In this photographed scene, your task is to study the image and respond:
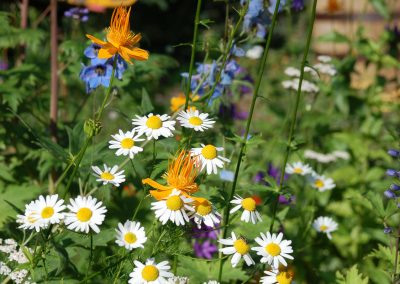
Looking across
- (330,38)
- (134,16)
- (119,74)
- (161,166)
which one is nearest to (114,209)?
(119,74)

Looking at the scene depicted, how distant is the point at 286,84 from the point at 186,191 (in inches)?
64.9

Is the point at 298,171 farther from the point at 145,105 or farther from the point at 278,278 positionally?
the point at 278,278

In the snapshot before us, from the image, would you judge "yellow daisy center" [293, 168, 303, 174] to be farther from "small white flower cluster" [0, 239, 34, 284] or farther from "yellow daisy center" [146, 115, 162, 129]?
"small white flower cluster" [0, 239, 34, 284]

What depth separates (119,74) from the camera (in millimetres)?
2078

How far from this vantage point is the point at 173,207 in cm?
145

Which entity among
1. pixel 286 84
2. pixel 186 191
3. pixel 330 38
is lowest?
pixel 186 191

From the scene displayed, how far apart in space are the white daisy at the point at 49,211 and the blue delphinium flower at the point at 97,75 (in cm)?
71

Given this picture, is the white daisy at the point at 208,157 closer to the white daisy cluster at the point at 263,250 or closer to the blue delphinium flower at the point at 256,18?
the white daisy cluster at the point at 263,250

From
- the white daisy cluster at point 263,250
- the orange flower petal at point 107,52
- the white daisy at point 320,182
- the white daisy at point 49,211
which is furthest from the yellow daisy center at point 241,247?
the white daisy at point 320,182

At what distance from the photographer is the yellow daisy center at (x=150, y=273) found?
4.66 ft

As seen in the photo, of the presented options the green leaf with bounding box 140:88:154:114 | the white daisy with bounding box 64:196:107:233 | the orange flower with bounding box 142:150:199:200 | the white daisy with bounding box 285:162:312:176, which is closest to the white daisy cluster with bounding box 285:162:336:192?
the white daisy with bounding box 285:162:312:176

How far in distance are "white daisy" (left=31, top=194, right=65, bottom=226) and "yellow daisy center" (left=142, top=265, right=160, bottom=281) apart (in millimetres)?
235

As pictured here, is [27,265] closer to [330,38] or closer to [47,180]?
[47,180]

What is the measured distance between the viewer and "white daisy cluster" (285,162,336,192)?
2449 millimetres
